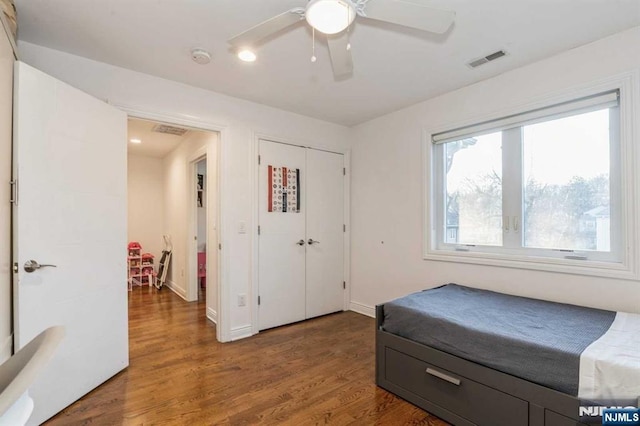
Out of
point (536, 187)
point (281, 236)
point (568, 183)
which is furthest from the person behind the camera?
point (281, 236)

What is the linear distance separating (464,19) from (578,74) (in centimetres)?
104

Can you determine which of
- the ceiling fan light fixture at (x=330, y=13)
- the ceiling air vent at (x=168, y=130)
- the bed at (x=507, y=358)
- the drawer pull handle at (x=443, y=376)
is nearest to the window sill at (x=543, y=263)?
the bed at (x=507, y=358)

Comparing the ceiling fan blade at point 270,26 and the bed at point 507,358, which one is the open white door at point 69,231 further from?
the bed at point 507,358

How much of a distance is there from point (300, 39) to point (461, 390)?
96.5 inches

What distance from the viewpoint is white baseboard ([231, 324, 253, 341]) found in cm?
307

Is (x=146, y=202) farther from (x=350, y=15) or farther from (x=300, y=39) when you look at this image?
(x=350, y=15)

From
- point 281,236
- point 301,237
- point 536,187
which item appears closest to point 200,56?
point 281,236

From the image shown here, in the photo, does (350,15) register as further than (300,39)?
No

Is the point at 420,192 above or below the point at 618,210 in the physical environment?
above

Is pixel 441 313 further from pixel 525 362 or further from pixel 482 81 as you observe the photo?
pixel 482 81

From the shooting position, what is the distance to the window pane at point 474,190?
9.07ft

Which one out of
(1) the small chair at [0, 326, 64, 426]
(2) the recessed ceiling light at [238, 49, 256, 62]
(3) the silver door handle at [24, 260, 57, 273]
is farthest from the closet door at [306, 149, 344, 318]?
(1) the small chair at [0, 326, 64, 426]

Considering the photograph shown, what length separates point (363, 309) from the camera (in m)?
3.86
